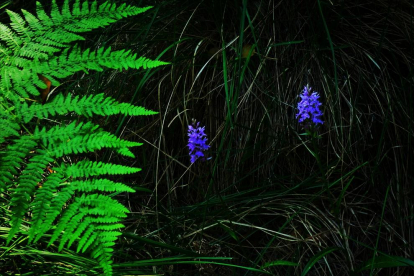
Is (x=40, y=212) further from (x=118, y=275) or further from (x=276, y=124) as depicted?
(x=276, y=124)

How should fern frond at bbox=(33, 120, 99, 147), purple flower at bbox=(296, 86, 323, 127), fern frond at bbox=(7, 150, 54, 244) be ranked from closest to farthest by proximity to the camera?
fern frond at bbox=(7, 150, 54, 244) → fern frond at bbox=(33, 120, 99, 147) → purple flower at bbox=(296, 86, 323, 127)

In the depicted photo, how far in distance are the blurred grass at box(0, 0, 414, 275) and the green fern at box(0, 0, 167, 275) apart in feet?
1.96

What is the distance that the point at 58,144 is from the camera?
4.25 feet

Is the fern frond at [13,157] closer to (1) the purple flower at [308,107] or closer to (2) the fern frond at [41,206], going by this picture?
(2) the fern frond at [41,206]

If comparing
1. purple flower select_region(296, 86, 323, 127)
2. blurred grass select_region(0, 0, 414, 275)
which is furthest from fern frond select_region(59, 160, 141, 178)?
purple flower select_region(296, 86, 323, 127)

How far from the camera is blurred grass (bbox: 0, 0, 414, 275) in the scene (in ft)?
6.37

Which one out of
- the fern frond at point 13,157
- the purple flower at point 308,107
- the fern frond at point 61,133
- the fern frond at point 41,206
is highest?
the purple flower at point 308,107

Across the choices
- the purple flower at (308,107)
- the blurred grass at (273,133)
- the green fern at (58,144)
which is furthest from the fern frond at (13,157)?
the purple flower at (308,107)

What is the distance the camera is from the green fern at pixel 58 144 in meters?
1.19

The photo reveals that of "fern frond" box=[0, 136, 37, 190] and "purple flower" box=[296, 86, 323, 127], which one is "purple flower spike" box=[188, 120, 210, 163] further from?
"fern frond" box=[0, 136, 37, 190]

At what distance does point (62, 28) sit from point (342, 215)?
52.4 inches

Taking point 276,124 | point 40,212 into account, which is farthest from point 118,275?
point 276,124

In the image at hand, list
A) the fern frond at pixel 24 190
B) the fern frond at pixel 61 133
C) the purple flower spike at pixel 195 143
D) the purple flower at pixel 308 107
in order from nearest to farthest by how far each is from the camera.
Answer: the fern frond at pixel 24 190 < the fern frond at pixel 61 133 < the purple flower at pixel 308 107 < the purple flower spike at pixel 195 143

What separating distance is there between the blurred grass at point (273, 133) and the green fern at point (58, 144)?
597 mm
